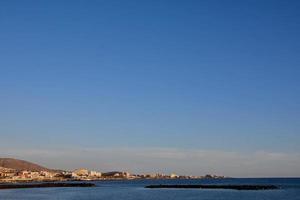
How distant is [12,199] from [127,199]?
1826 centimetres

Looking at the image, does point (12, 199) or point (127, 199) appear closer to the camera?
point (12, 199)

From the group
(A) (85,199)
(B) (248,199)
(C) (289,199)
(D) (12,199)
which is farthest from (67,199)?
(C) (289,199)

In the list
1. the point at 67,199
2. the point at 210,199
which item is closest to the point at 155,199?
the point at 210,199

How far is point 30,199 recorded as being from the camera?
76.0 meters

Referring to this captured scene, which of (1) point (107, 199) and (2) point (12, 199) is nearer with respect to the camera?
(2) point (12, 199)

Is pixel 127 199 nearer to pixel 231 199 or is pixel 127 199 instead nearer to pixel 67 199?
pixel 67 199

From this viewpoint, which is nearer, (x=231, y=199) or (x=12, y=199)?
(x=12, y=199)

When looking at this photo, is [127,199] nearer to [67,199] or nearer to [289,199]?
[67,199]

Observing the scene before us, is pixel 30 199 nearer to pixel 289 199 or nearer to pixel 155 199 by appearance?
pixel 155 199

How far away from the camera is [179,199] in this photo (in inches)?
3098

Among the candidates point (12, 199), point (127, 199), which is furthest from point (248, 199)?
point (12, 199)

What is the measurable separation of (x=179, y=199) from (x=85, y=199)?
1526 cm

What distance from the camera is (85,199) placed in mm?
77000

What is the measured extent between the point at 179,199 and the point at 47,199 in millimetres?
21323
